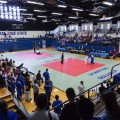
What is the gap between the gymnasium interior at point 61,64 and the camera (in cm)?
288

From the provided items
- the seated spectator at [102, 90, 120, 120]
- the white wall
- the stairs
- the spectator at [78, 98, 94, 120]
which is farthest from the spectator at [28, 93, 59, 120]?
the white wall

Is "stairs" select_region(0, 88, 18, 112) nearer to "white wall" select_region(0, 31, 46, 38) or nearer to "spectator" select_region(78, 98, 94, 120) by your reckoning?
"spectator" select_region(78, 98, 94, 120)

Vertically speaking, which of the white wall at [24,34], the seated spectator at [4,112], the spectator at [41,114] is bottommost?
the seated spectator at [4,112]

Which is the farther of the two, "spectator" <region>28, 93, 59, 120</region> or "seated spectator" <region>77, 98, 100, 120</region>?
"spectator" <region>28, 93, 59, 120</region>

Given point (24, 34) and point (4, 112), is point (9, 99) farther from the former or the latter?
point (24, 34)

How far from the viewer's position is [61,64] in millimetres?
18453

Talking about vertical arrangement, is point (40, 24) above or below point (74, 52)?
above

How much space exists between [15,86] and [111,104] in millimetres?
7764

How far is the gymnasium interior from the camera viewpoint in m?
2.88

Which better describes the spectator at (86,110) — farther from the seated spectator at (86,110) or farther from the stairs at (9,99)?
the stairs at (9,99)

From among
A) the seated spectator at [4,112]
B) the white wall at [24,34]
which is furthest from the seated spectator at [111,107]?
the white wall at [24,34]

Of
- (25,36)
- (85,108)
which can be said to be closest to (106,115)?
(85,108)

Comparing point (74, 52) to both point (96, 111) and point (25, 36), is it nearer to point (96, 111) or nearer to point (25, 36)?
point (25, 36)

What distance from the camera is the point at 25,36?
128ft
